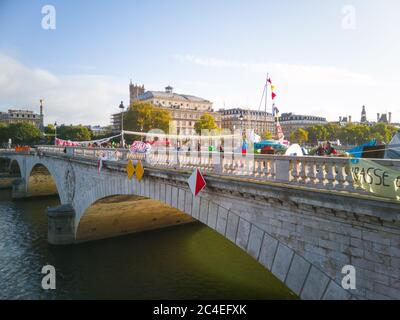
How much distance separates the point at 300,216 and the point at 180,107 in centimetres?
11983

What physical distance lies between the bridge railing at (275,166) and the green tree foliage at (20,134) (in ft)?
292

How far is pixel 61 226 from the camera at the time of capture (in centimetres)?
2416

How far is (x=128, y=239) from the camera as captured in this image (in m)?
25.3

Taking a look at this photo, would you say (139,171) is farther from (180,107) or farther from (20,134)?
(180,107)

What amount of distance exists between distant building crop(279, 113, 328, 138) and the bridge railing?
14310 centimetres

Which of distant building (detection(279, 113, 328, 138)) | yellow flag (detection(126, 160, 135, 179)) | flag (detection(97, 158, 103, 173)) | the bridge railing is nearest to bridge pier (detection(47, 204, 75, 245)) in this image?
flag (detection(97, 158, 103, 173))

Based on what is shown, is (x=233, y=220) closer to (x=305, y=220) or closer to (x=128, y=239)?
(x=305, y=220)

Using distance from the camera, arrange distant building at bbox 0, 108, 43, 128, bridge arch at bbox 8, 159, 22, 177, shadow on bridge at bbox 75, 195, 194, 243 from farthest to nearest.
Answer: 1. distant building at bbox 0, 108, 43, 128
2. bridge arch at bbox 8, 159, 22, 177
3. shadow on bridge at bbox 75, 195, 194, 243

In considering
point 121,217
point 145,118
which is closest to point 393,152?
point 121,217

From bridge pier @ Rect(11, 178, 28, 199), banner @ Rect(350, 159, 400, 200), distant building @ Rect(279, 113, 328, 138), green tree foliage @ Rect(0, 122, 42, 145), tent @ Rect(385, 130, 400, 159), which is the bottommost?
bridge pier @ Rect(11, 178, 28, 199)

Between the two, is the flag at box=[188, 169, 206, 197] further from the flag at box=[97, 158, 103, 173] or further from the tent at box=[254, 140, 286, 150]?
the flag at box=[97, 158, 103, 173]

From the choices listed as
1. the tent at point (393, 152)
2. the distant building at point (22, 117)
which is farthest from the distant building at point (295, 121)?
the tent at point (393, 152)

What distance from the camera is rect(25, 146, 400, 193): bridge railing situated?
25.5 feet

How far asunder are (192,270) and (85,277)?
598 cm
